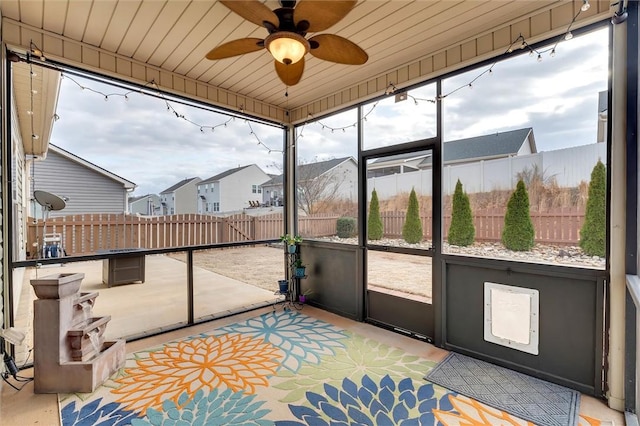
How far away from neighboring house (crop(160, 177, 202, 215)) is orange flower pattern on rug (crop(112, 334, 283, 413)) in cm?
148

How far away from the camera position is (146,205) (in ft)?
10.8

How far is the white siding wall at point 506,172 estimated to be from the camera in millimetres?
2342

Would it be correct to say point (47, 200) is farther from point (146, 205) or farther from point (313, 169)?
point (313, 169)

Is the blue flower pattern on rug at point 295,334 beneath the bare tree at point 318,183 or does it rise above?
beneath

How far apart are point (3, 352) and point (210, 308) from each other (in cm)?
191

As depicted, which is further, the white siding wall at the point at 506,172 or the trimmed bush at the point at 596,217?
the white siding wall at the point at 506,172

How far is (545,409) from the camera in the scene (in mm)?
2105

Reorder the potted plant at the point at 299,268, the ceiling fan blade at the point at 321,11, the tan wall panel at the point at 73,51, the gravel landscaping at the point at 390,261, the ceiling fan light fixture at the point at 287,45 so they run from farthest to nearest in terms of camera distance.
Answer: the potted plant at the point at 299,268
the tan wall panel at the point at 73,51
the gravel landscaping at the point at 390,261
the ceiling fan light fixture at the point at 287,45
the ceiling fan blade at the point at 321,11

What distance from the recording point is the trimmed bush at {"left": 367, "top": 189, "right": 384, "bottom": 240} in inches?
145

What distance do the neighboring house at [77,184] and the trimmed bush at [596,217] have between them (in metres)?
4.20

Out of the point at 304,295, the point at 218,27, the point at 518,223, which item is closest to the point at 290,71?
the point at 218,27

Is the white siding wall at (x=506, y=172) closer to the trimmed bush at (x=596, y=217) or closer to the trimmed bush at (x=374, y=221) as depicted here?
the trimmed bush at (x=596, y=217)

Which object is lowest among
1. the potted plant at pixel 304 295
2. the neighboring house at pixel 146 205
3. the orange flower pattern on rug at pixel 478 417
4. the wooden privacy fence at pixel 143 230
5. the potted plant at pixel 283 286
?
the orange flower pattern on rug at pixel 478 417

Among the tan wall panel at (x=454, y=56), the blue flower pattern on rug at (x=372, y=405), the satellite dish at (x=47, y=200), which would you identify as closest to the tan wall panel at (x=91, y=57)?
the satellite dish at (x=47, y=200)
